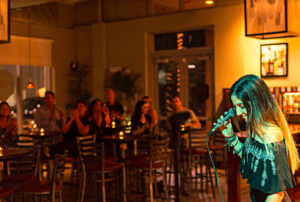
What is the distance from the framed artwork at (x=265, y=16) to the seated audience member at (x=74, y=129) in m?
3.19

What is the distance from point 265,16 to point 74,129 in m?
3.69

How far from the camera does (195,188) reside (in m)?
7.32

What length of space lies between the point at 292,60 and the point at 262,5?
66.5 inches

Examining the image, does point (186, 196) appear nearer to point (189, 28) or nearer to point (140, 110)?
point (140, 110)

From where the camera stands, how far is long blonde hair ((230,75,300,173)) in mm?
2170

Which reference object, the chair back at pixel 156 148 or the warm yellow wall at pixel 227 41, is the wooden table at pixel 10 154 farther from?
the warm yellow wall at pixel 227 41

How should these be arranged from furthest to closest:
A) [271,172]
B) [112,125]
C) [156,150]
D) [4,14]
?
[112,125], [4,14], [156,150], [271,172]

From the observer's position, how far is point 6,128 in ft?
23.2

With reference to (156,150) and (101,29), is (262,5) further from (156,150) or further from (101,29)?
(101,29)

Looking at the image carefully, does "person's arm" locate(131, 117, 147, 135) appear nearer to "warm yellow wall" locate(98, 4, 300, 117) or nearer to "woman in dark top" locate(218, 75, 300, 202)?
"warm yellow wall" locate(98, 4, 300, 117)

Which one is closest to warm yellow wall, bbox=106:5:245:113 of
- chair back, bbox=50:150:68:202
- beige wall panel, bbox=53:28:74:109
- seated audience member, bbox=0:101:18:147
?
beige wall panel, bbox=53:28:74:109

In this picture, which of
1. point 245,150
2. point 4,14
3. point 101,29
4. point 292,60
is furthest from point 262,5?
point 245,150

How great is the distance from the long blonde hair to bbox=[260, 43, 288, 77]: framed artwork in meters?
6.80

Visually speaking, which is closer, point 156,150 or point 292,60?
point 156,150
